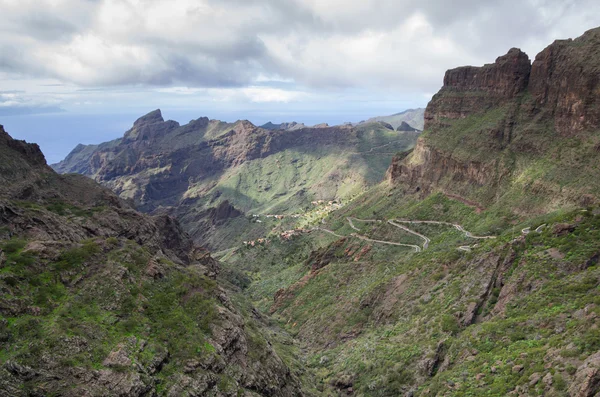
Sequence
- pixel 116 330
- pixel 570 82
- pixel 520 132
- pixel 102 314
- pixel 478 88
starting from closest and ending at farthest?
pixel 116 330 < pixel 102 314 < pixel 570 82 < pixel 520 132 < pixel 478 88

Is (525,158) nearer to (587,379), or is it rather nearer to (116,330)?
(587,379)

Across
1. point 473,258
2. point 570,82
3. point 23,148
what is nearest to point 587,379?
point 473,258

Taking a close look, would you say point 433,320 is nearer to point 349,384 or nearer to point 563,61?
point 349,384

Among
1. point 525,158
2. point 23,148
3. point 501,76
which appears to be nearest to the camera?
point 525,158

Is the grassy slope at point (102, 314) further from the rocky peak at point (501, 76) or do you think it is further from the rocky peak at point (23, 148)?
the rocky peak at point (501, 76)

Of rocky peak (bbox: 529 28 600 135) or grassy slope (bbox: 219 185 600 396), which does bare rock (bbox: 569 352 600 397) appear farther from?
rocky peak (bbox: 529 28 600 135)

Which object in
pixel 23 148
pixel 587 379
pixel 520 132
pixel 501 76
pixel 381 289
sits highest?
pixel 501 76

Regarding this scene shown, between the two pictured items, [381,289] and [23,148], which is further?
[23,148]
